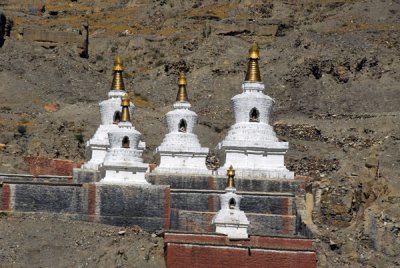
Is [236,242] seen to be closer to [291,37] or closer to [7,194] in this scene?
[7,194]

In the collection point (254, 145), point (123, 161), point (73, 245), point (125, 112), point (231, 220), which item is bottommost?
point (73, 245)

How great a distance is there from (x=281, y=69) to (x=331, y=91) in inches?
121

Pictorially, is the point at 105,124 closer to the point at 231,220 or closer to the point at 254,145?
the point at 254,145

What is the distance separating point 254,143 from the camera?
51344mm

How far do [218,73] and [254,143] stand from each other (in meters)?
24.8

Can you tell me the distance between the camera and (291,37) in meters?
79.8

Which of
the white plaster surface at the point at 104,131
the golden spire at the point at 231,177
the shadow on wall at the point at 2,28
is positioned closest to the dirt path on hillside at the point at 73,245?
the golden spire at the point at 231,177

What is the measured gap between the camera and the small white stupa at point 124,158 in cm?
4931

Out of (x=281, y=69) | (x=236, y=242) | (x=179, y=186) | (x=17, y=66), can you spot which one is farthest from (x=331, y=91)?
(x=236, y=242)

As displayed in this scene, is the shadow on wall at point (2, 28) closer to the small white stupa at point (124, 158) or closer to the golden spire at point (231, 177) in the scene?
the small white stupa at point (124, 158)

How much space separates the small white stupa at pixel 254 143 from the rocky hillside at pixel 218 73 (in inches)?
59.8

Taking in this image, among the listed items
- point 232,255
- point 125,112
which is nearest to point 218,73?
point 125,112

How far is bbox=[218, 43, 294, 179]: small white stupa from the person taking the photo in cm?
5119

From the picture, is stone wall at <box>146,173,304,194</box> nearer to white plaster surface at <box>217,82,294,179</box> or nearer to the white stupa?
white plaster surface at <box>217,82,294,179</box>
